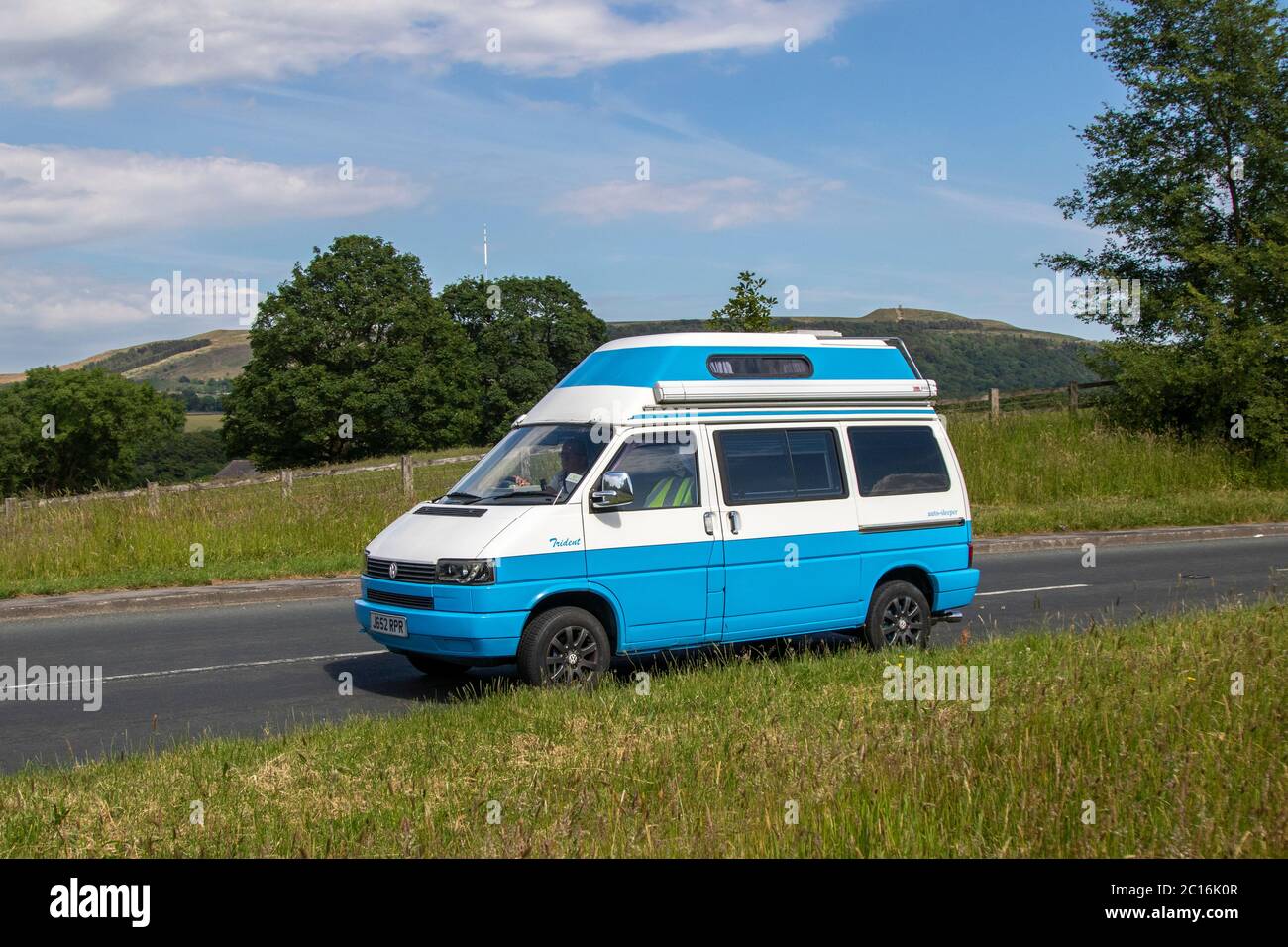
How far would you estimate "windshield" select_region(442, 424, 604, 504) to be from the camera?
9.45 m

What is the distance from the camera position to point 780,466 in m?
10.2

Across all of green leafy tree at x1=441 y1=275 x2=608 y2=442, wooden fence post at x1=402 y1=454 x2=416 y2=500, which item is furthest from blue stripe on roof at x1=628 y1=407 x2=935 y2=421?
green leafy tree at x1=441 y1=275 x2=608 y2=442

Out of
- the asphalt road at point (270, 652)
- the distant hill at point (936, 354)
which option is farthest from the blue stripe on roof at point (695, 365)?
the distant hill at point (936, 354)

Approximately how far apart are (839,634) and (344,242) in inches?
2793

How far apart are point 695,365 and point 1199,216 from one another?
101ft

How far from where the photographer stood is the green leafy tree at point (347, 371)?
71312 mm

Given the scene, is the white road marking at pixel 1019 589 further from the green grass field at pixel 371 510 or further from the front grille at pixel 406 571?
the front grille at pixel 406 571

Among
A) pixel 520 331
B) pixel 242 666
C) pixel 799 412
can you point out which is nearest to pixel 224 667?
pixel 242 666

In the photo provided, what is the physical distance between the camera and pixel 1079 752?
5.83m

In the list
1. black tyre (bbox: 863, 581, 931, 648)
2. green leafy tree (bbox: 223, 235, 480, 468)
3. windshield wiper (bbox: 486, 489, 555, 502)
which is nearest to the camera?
windshield wiper (bbox: 486, 489, 555, 502)

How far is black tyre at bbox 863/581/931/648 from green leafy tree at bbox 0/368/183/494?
8915cm

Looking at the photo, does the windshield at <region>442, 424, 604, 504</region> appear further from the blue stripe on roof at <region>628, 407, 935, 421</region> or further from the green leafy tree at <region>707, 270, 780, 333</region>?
the green leafy tree at <region>707, 270, 780, 333</region>

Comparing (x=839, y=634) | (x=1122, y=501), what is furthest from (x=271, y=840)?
(x=1122, y=501)
